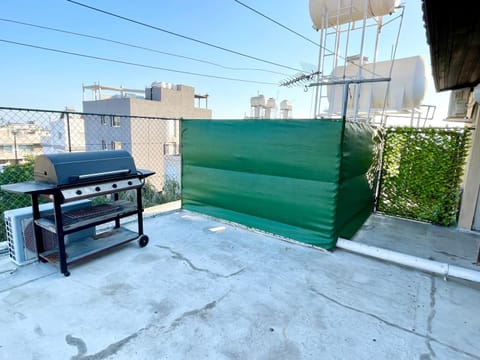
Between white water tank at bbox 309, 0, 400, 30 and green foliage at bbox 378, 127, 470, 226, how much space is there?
12.0 ft

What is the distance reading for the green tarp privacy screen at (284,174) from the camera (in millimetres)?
3025

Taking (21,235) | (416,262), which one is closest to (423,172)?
(416,262)

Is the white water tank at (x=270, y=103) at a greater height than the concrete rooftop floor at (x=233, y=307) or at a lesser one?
greater

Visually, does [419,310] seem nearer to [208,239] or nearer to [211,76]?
[208,239]

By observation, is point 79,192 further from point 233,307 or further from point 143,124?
point 143,124

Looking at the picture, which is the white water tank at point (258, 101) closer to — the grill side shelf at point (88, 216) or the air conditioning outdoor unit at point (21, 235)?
the grill side shelf at point (88, 216)

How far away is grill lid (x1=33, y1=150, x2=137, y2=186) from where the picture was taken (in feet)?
7.35

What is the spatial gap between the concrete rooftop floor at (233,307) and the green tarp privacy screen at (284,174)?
464mm

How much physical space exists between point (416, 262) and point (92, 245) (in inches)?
133

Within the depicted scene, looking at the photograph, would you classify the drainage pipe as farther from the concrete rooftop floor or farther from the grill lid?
the grill lid

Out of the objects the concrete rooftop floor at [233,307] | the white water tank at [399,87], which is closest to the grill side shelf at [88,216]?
the concrete rooftop floor at [233,307]

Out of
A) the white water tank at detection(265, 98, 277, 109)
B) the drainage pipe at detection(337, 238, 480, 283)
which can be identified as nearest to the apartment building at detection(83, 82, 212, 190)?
the white water tank at detection(265, 98, 277, 109)

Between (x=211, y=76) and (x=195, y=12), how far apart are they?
742cm

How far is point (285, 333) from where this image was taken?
179 cm
